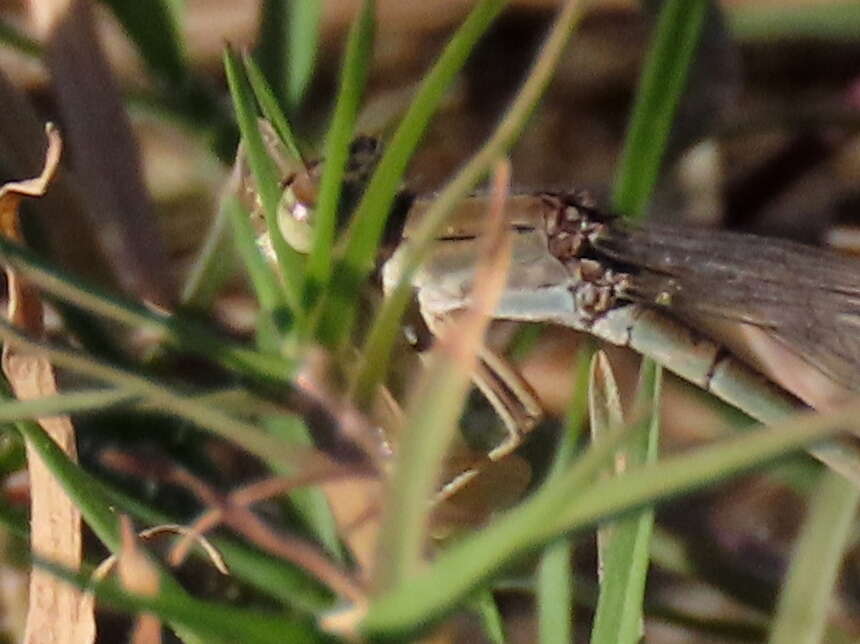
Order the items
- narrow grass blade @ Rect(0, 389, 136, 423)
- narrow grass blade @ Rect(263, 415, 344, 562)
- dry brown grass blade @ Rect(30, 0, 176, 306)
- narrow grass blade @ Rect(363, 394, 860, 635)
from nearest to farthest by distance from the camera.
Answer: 1. narrow grass blade @ Rect(363, 394, 860, 635)
2. narrow grass blade @ Rect(0, 389, 136, 423)
3. narrow grass blade @ Rect(263, 415, 344, 562)
4. dry brown grass blade @ Rect(30, 0, 176, 306)

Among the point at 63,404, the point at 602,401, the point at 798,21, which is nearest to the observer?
the point at 63,404

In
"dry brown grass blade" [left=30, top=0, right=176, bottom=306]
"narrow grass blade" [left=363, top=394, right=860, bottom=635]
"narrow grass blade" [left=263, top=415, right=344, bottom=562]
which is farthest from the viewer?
"dry brown grass blade" [left=30, top=0, right=176, bottom=306]

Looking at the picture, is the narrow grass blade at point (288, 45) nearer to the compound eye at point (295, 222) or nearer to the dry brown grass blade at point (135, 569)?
the compound eye at point (295, 222)

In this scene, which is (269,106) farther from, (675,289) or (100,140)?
(675,289)

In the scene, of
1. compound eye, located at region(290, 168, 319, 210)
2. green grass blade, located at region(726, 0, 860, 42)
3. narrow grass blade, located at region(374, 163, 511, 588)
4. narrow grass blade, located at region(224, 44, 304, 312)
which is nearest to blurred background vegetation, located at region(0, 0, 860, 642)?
green grass blade, located at region(726, 0, 860, 42)

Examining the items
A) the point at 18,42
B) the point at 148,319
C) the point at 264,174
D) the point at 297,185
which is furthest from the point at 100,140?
the point at 148,319

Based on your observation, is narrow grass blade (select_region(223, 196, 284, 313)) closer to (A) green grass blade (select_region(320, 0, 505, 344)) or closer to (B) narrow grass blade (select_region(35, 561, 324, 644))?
(A) green grass blade (select_region(320, 0, 505, 344))
